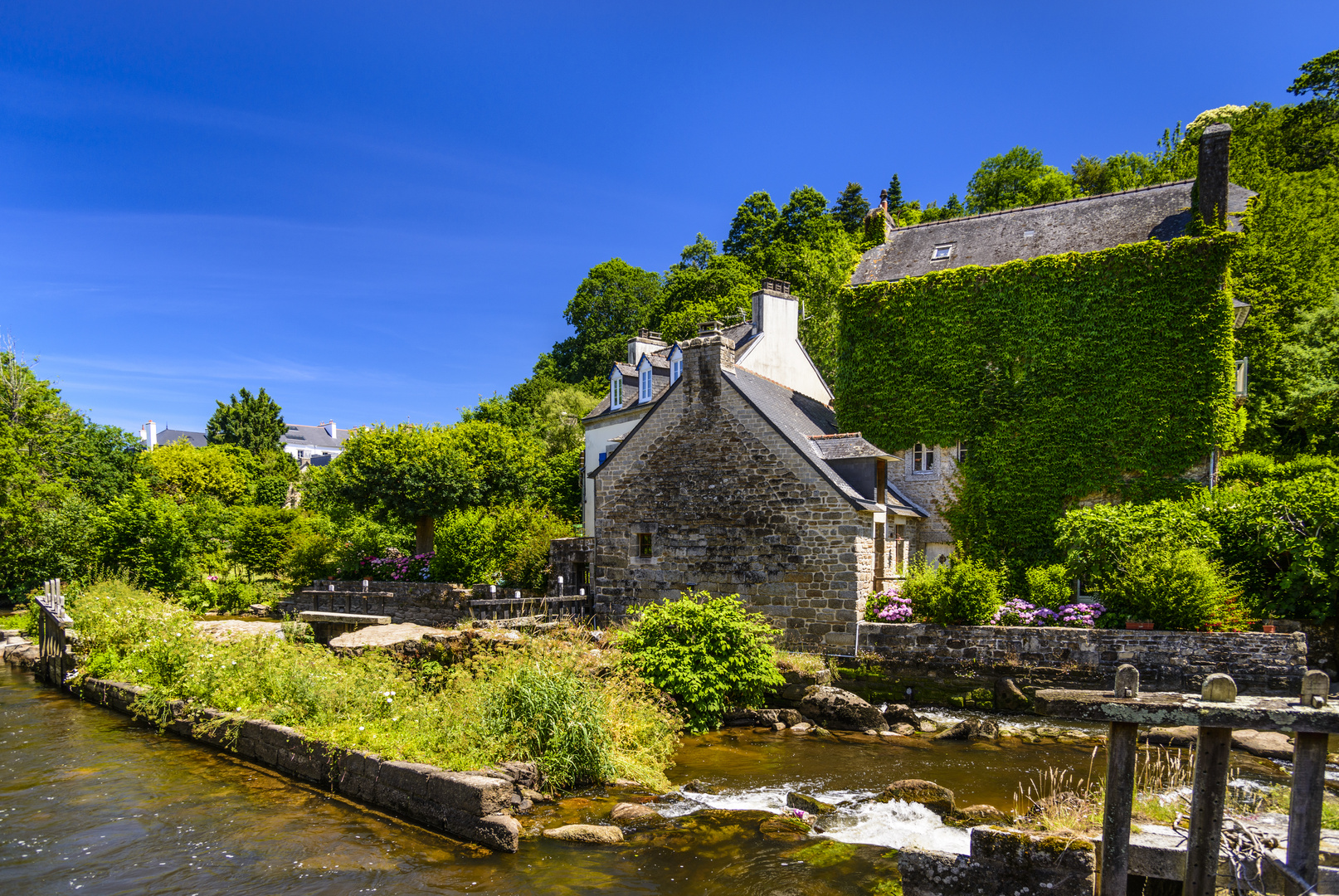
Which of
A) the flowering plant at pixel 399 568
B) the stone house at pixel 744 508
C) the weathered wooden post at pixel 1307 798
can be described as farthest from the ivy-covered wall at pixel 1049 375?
the flowering plant at pixel 399 568

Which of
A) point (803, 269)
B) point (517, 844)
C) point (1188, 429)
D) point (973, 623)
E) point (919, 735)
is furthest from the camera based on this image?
point (803, 269)

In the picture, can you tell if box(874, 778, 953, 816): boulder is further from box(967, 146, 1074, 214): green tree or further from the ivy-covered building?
box(967, 146, 1074, 214): green tree

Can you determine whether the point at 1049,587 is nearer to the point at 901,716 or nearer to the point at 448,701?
the point at 901,716

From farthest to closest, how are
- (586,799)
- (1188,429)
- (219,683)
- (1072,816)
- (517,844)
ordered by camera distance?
(1188,429) < (219,683) < (586,799) < (517,844) < (1072,816)

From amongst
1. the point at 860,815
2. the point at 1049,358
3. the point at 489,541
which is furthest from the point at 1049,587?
the point at 489,541

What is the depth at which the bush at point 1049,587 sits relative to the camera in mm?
17641

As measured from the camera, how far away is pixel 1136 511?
17.7 m

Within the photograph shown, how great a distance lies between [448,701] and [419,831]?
2.35 meters

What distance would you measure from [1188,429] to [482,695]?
61.1 feet

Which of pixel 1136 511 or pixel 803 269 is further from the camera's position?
pixel 803 269

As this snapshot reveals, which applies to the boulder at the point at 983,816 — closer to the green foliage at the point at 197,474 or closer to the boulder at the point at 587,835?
the boulder at the point at 587,835

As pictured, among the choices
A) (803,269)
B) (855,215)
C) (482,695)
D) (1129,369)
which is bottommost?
(482,695)

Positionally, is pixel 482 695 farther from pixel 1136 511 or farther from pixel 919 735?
pixel 1136 511

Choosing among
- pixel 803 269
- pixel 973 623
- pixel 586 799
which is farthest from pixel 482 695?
pixel 803 269
